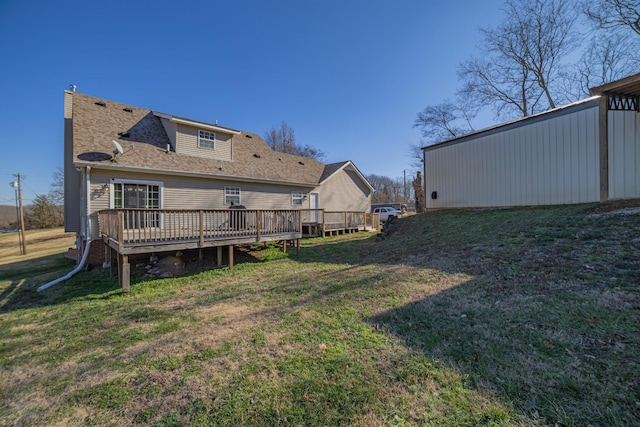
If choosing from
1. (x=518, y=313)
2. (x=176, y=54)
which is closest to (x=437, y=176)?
(x=518, y=313)

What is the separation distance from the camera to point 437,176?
13.1m

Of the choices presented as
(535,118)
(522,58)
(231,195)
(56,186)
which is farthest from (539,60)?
(56,186)

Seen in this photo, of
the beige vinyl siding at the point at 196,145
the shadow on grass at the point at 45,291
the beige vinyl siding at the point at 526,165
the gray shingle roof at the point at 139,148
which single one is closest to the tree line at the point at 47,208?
the gray shingle roof at the point at 139,148

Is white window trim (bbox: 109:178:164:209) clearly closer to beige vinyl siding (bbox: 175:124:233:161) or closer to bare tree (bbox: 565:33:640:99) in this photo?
beige vinyl siding (bbox: 175:124:233:161)

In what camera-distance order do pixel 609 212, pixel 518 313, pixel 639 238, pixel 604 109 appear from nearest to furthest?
1. pixel 518 313
2. pixel 639 238
3. pixel 609 212
4. pixel 604 109

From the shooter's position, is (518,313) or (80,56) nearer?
(518,313)

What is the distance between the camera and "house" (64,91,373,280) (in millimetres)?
8117

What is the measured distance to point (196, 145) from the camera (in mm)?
11781

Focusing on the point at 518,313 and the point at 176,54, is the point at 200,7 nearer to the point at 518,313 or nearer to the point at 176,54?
the point at 176,54

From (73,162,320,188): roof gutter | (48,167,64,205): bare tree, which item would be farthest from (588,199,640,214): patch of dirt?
(48,167,64,205): bare tree

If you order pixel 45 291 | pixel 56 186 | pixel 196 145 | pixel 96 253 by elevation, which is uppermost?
pixel 56 186

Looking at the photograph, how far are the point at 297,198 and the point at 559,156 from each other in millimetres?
11569

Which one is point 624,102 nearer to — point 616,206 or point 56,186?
point 616,206

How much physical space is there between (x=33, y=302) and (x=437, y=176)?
15114mm
